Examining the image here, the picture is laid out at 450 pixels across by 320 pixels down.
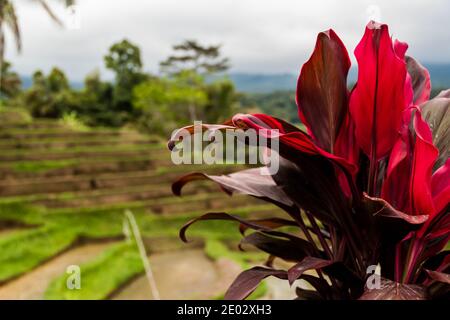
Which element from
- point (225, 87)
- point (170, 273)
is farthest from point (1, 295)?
point (225, 87)

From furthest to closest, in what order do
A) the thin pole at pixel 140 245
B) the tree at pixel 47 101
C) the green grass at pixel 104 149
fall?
the tree at pixel 47 101 → the green grass at pixel 104 149 → the thin pole at pixel 140 245

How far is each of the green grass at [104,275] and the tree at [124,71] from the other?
9.92 m

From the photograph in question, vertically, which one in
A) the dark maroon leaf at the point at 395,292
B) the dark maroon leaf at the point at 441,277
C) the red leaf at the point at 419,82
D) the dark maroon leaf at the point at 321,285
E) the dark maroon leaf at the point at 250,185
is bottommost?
the dark maroon leaf at the point at 321,285

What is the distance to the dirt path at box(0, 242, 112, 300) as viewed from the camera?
133 inches

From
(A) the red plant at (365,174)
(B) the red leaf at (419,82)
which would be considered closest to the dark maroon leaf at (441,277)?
(A) the red plant at (365,174)

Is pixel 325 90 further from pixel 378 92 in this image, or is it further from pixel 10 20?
pixel 10 20

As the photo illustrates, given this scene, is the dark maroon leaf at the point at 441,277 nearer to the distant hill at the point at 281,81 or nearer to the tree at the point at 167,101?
the distant hill at the point at 281,81

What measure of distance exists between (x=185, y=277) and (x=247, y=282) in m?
3.67

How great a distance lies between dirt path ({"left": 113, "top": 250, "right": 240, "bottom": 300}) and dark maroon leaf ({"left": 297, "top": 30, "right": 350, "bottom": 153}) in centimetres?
268

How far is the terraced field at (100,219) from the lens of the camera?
382 centimetres

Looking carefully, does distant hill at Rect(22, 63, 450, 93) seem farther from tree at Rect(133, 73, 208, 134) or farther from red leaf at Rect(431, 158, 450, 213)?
tree at Rect(133, 73, 208, 134)

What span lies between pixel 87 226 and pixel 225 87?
10790 millimetres

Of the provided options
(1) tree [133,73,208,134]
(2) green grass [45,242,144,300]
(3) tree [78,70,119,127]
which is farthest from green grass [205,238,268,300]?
(3) tree [78,70,119,127]

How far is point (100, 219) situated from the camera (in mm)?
5637
